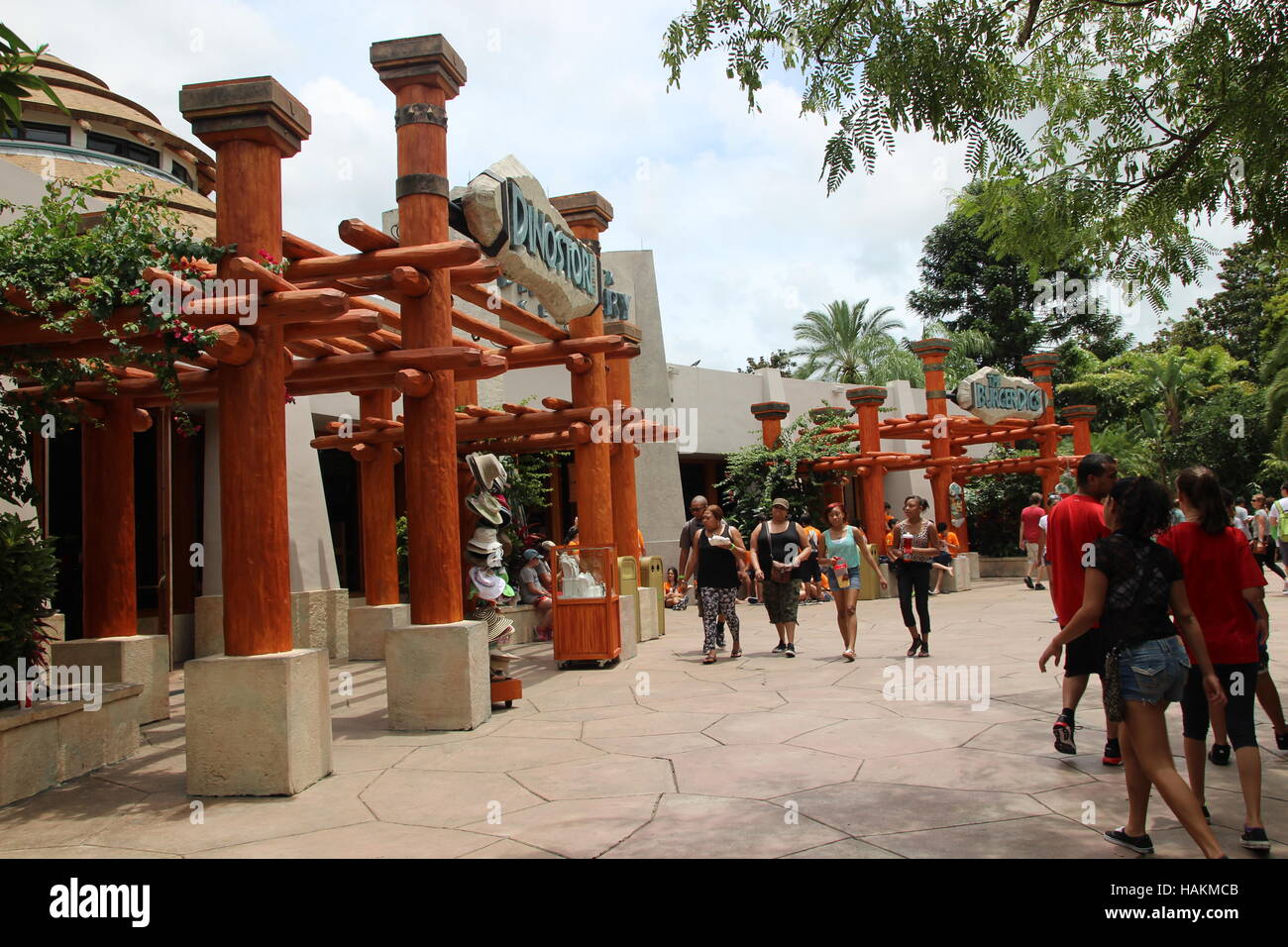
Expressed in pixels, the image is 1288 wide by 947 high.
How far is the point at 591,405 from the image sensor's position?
10.8m

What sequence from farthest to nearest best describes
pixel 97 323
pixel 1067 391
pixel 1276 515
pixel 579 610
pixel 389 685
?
pixel 1067 391 < pixel 1276 515 < pixel 579 610 < pixel 389 685 < pixel 97 323

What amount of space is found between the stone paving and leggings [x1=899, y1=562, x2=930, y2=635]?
1.26 metres

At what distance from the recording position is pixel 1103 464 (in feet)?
17.7

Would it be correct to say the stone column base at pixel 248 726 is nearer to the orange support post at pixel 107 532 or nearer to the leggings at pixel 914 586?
the orange support post at pixel 107 532

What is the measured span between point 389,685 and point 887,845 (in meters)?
4.21

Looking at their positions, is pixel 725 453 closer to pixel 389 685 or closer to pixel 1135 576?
pixel 389 685

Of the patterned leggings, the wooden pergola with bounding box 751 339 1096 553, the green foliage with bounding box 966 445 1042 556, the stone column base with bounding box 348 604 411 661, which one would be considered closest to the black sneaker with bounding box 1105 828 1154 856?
the patterned leggings

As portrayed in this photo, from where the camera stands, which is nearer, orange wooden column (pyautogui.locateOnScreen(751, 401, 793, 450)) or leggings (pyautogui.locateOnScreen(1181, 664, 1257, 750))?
leggings (pyautogui.locateOnScreen(1181, 664, 1257, 750))

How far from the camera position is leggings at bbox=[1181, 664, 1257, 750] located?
418 cm

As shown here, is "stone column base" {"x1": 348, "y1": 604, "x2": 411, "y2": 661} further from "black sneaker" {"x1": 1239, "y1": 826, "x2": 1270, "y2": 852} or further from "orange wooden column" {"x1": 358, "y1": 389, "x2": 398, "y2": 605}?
"black sneaker" {"x1": 1239, "y1": 826, "x2": 1270, "y2": 852}

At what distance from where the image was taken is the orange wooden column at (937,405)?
20266 mm

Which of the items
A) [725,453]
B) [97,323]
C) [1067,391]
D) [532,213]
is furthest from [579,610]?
[1067,391]

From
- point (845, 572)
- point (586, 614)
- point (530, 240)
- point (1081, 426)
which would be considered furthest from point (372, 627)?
point (1081, 426)

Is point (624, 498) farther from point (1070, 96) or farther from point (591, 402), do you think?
point (1070, 96)
